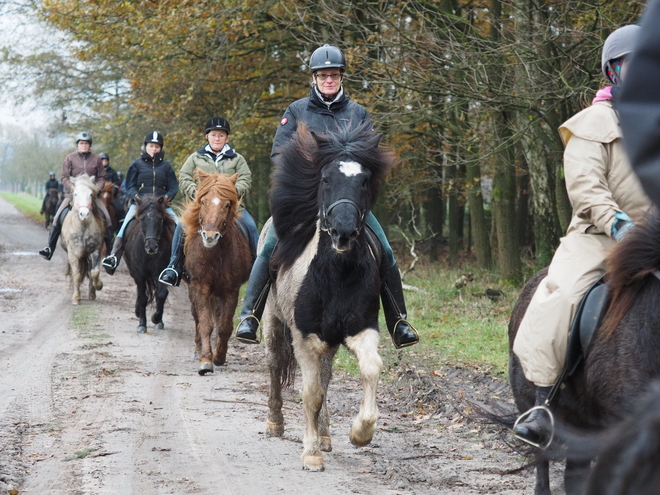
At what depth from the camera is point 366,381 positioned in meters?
5.93

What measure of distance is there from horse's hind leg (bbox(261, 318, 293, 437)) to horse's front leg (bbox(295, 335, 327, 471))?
39.1 inches

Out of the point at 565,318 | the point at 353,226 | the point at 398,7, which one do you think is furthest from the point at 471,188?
the point at 565,318

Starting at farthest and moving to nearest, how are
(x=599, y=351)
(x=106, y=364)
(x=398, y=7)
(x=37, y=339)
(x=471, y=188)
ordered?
(x=471, y=188) → (x=398, y=7) → (x=37, y=339) → (x=106, y=364) → (x=599, y=351)

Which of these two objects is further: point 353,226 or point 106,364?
point 106,364

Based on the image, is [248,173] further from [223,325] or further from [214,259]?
[223,325]

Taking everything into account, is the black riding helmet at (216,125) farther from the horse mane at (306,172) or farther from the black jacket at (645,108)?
the black jacket at (645,108)

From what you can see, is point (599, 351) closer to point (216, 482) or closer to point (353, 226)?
point (353, 226)

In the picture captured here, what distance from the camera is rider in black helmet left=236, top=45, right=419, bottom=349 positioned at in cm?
680

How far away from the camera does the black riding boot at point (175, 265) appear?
1155 centimetres

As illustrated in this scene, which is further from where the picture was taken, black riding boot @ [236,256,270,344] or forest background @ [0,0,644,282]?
forest background @ [0,0,644,282]

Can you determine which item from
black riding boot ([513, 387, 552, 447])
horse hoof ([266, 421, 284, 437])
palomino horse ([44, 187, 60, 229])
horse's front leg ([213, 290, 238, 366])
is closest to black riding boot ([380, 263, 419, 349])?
horse hoof ([266, 421, 284, 437])

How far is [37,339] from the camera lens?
12.5 meters

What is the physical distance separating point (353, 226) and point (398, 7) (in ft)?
40.5

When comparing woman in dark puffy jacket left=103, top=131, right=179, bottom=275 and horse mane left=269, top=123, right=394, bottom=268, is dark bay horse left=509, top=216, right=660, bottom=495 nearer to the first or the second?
horse mane left=269, top=123, right=394, bottom=268
